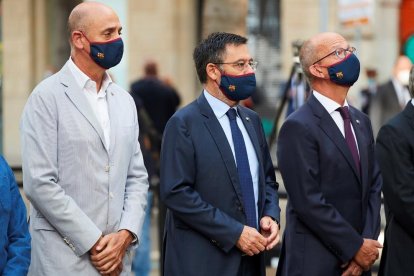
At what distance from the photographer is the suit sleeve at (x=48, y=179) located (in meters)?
5.52

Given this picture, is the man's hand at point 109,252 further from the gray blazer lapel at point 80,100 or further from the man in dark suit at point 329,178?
the man in dark suit at point 329,178

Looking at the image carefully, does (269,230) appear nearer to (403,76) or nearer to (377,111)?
(403,76)

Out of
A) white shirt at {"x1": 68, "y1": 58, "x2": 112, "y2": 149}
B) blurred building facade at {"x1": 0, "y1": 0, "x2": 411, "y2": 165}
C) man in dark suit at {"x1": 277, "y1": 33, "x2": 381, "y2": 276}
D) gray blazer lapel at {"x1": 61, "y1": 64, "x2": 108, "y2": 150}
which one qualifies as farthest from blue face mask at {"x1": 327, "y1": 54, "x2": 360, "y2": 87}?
blurred building facade at {"x1": 0, "y1": 0, "x2": 411, "y2": 165}

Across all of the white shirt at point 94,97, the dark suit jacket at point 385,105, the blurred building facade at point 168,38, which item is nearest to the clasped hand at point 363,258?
the white shirt at point 94,97

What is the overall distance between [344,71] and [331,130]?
347 mm

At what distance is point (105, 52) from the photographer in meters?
5.79

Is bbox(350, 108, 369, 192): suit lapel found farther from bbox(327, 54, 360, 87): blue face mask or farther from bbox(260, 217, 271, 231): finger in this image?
bbox(260, 217, 271, 231): finger

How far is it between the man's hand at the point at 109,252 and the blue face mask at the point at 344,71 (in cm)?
153

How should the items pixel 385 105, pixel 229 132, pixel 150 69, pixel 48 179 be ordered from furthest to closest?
pixel 150 69
pixel 385 105
pixel 229 132
pixel 48 179

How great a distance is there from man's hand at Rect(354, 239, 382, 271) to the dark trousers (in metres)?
0.54

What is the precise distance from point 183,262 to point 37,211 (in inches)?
34.1

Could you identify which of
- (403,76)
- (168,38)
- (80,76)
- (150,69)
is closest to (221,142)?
(80,76)

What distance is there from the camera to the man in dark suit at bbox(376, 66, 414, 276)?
598cm

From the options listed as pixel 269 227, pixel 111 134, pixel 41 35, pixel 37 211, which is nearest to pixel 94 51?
pixel 111 134
